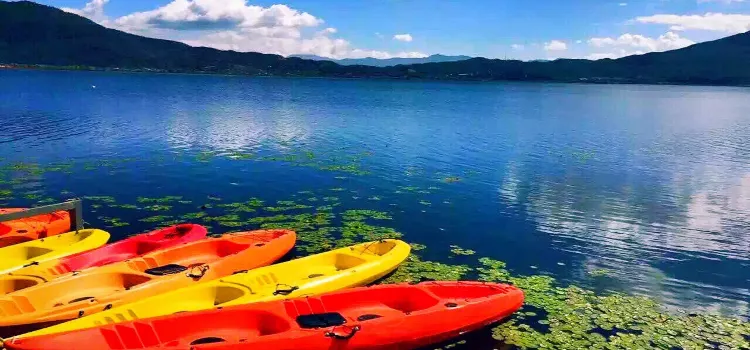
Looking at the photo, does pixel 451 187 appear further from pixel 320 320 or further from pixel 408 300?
pixel 320 320

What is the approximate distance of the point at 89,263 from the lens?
17.0 m

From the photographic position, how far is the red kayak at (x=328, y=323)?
37.0ft

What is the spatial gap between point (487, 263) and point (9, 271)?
602 inches

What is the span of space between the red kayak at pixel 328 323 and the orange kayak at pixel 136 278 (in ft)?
7.60

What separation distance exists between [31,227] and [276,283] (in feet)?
37.1

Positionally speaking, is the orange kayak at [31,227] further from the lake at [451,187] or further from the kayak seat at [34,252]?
the kayak seat at [34,252]

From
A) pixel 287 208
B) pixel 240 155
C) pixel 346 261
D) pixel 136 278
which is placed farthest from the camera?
pixel 240 155

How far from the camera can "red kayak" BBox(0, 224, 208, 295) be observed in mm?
15078

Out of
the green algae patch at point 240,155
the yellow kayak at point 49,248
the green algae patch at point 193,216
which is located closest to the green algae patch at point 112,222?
the green algae patch at point 193,216

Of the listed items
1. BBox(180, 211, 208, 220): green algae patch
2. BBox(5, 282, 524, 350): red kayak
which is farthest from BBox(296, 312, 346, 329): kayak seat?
BBox(180, 211, 208, 220): green algae patch

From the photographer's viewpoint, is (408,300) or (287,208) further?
(287,208)

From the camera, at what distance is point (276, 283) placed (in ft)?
53.1

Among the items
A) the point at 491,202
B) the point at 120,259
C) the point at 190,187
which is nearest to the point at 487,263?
the point at 491,202

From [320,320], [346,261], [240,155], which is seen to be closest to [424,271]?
[346,261]
